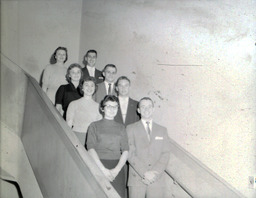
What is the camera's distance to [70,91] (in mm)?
3232

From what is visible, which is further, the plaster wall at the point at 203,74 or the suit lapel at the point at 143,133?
the plaster wall at the point at 203,74

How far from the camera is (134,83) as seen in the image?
13.4 feet

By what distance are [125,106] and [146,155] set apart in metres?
0.60

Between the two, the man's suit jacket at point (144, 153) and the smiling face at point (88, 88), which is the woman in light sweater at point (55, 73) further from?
the man's suit jacket at point (144, 153)

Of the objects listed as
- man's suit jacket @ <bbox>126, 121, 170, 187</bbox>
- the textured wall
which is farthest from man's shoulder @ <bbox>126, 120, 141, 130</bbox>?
the textured wall

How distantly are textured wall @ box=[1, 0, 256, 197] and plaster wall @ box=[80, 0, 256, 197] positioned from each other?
10 millimetres

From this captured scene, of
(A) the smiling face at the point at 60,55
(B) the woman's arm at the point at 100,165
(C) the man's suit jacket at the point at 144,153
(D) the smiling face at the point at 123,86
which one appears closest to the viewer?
(B) the woman's arm at the point at 100,165

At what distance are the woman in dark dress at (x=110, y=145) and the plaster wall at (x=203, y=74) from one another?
1.16 meters

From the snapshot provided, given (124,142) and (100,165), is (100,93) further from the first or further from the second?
(100,165)

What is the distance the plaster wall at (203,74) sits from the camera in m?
3.06

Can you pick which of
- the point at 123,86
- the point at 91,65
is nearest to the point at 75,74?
the point at 91,65

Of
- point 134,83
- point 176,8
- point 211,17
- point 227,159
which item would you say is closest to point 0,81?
point 134,83

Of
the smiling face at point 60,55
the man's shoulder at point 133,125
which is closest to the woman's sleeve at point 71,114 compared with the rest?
the man's shoulder at point 133,125

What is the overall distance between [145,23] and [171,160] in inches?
75.5
